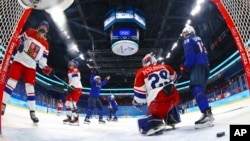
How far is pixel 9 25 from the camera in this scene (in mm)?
2500

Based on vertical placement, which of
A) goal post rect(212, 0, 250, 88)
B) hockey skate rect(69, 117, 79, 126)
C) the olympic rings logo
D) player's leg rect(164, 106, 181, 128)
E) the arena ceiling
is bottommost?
player's leg rect(164, 106, 181, 128)

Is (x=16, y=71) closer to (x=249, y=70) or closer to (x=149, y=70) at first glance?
(x=149, y=70)

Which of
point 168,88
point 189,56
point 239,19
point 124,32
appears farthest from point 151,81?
point 124,32

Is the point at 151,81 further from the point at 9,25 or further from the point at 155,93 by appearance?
the point at 9,25

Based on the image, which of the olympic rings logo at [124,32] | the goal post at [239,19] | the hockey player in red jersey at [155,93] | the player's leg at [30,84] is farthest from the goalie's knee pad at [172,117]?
the olympic rings logo at [124,32]

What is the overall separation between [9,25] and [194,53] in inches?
75.7

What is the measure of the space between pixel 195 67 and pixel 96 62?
13.8 metres

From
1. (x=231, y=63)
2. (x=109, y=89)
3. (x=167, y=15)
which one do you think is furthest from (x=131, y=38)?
(x=109, y=89)

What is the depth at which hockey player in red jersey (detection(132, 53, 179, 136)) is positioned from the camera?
291 cm

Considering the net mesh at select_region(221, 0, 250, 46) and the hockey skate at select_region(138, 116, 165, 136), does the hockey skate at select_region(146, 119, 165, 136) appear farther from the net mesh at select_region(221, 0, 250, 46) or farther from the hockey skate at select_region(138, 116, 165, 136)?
the net mesh at select_region(221, 0, 250, 46)

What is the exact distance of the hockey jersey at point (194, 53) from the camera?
2.88 m

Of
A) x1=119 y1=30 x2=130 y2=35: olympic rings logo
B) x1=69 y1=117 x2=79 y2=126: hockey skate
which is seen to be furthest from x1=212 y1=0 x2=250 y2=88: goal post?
x1=119 y1=30 x2=130 y2=35: olympic rings logo

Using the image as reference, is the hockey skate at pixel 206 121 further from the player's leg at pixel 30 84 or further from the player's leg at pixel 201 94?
the player's leg at pixel 30 84

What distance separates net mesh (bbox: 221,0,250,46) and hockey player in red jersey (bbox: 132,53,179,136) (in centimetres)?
87
